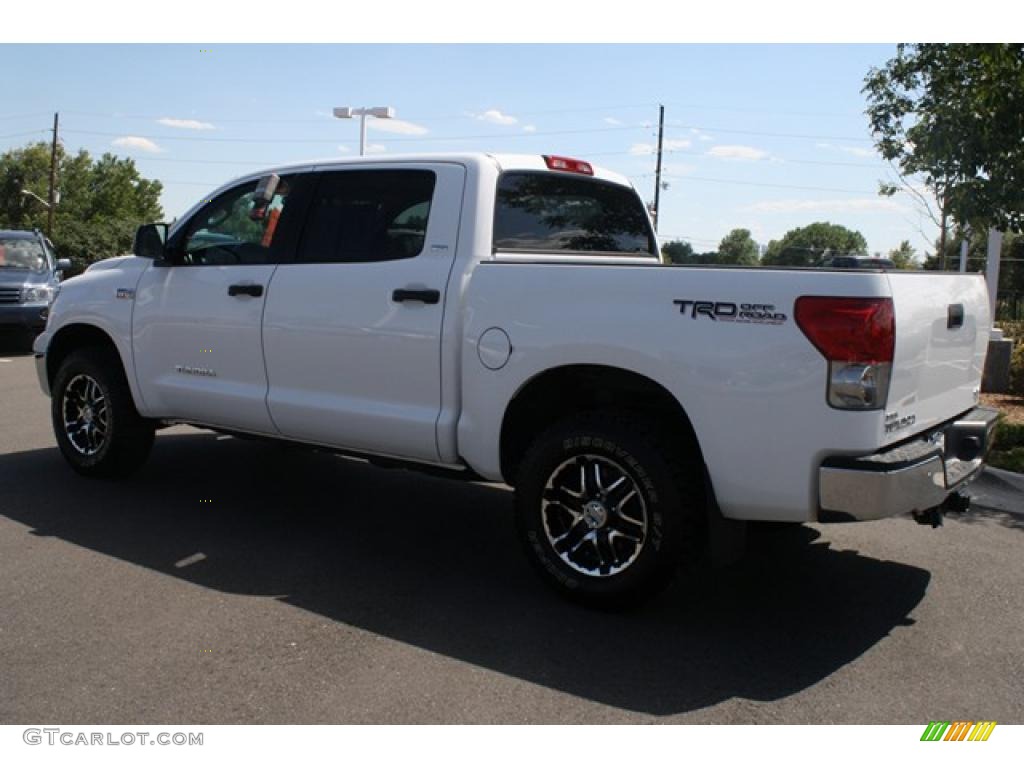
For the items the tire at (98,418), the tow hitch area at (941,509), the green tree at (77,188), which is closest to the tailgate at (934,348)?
the tow hitch area at (941,509)

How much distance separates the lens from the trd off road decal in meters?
3.73

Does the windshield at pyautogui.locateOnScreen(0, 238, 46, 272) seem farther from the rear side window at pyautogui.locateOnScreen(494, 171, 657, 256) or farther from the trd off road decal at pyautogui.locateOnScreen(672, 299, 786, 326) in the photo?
the trd off road decal at pyautogui.locateOnScreen(672, 299, 786, 326)

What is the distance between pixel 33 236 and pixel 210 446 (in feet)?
33.9

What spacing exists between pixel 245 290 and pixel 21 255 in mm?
11985

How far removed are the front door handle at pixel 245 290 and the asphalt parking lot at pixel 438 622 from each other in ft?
4.33

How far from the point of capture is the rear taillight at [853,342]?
142 inches

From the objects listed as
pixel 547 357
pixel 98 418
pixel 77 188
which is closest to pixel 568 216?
pixel 547 357

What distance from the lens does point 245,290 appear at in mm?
5500

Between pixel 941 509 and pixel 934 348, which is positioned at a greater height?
pixel 934 348

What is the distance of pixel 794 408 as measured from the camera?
3732 millimetres

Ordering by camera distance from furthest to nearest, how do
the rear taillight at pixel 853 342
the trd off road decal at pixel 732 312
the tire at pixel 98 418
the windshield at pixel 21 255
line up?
the windshield at pixel 21 255
the tire at pixel 98 418
the trd off road decal at pixel 732 312
the rear taillight at pixel 853 342

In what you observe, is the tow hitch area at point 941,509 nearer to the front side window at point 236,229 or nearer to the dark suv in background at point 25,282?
the front side window at point 236,229

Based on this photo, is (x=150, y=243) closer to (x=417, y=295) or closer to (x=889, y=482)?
(x=417, y=295)
